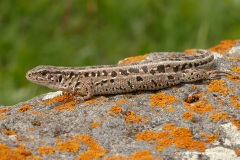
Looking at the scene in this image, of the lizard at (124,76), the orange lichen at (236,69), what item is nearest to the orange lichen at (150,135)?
the lizard at (124,76)

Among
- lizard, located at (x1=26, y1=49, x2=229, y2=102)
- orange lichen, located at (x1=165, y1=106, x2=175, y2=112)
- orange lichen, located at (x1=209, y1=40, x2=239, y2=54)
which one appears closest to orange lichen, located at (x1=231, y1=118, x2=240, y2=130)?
orange lichen, located at (x1=165, y1=106, x2=175, y2=112)

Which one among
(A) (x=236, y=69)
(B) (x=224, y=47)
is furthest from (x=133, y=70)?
(B) (x=224, y=47)

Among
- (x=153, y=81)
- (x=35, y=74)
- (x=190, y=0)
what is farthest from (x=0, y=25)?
(x=153, y=81)

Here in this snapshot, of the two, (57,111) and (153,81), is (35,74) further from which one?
(153,81)

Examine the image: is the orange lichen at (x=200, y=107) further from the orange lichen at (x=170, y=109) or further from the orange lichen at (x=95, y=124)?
the orange lichen at (x=95, y=124)

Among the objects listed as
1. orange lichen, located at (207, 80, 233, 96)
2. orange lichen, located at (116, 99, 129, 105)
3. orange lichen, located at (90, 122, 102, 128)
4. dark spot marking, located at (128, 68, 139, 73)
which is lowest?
orange lichen, located at (90, 122, 102, 128)

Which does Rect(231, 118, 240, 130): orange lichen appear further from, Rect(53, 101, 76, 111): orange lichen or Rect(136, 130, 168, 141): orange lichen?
Rect(53, 101, 76, 111): orange lichen

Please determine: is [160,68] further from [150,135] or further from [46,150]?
[46,150]
